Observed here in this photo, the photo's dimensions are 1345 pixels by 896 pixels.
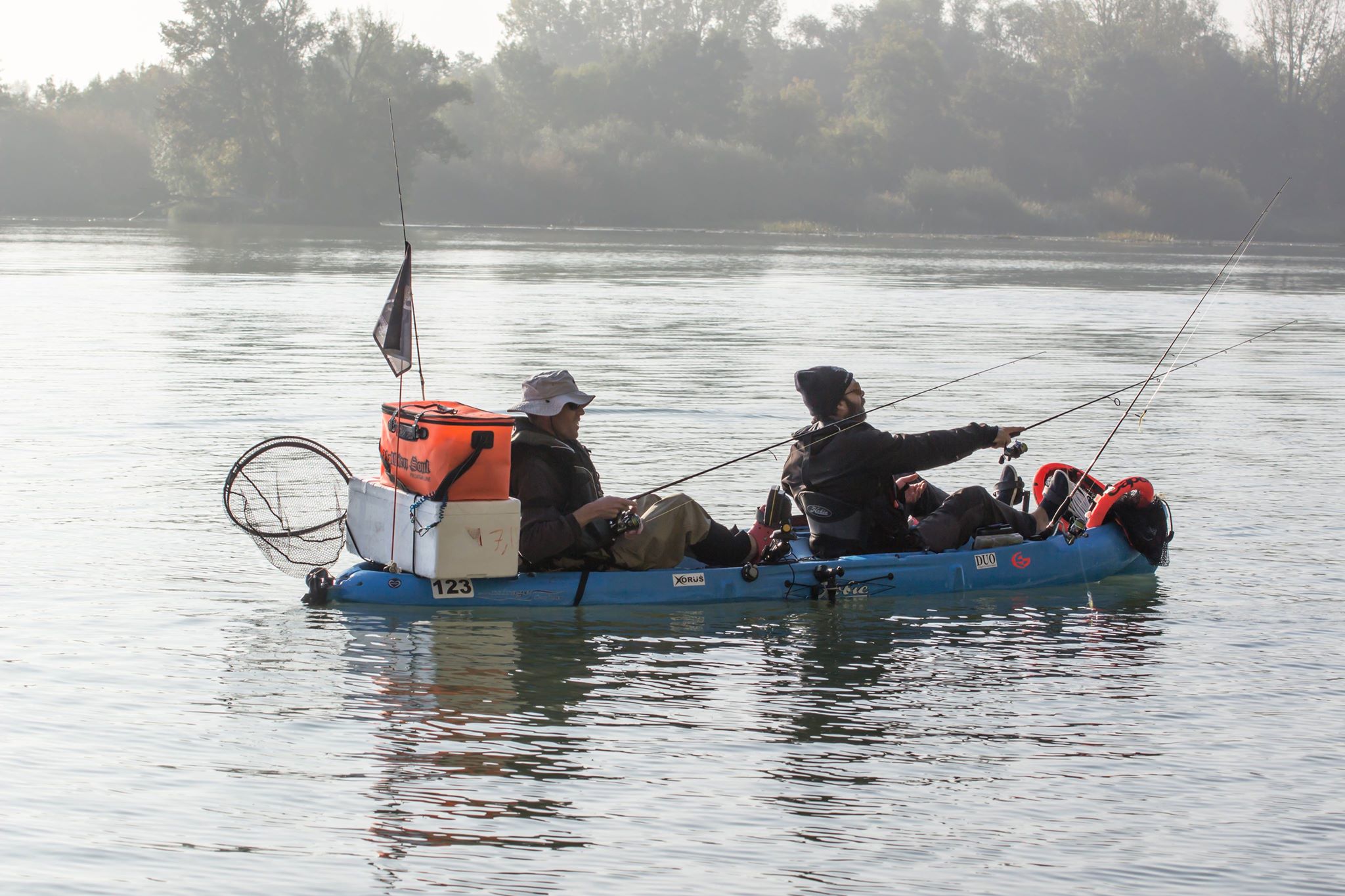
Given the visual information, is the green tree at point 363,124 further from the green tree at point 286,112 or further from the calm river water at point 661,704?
the calm river water at point 661,704

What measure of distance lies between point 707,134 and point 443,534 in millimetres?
83330

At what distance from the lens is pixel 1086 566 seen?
30.6 ft

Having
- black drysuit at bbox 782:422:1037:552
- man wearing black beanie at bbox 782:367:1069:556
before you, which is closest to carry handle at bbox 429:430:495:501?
man wearing black beanie at bbox 782:367:1069:556

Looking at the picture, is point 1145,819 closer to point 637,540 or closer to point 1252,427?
point 637,540

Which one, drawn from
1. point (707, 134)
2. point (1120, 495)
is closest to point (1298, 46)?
point (707, 134)

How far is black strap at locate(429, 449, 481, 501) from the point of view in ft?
24.4

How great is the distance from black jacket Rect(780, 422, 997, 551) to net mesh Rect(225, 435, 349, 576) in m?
2.25

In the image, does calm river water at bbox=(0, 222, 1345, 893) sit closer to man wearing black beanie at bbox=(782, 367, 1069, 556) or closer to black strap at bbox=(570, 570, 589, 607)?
black strap at bbox=(570, 570, 589, 607)

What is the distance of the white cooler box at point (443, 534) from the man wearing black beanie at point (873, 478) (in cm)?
160

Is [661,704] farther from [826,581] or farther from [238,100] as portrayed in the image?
[238,100]

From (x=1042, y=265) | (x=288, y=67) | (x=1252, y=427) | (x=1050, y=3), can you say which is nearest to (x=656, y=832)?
(x=1252, y=427)

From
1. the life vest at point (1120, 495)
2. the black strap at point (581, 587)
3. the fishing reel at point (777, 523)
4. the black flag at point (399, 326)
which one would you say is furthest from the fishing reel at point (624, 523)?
the life vest at point (1120, 495)

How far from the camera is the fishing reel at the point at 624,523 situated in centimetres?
802

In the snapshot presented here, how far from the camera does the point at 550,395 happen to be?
25.8ft
